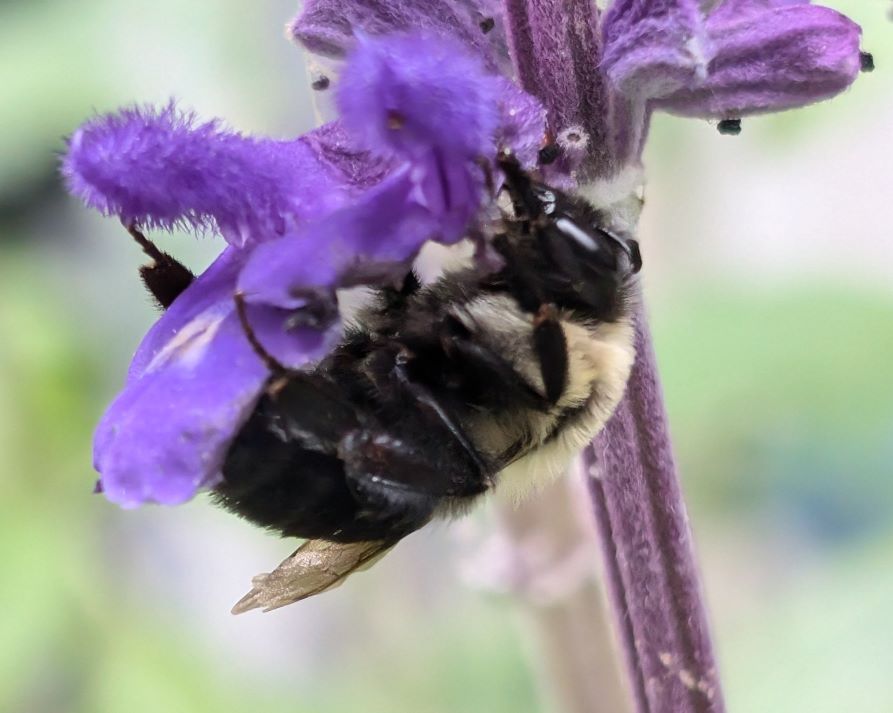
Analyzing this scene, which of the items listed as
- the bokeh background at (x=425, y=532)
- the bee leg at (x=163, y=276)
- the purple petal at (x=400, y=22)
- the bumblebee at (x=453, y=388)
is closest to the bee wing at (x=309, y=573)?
the bumblebee at (x=453, y=388)

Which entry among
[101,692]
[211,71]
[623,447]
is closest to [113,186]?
[623,447]

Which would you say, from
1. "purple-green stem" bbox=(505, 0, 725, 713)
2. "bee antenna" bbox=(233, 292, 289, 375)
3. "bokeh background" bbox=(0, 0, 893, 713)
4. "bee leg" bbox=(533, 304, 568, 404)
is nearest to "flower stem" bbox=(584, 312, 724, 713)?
"purple-green stem" bbox=(505, 0, 725, 713)

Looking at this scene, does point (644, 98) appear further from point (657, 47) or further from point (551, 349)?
point (551, 349)

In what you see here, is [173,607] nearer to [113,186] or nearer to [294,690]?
[294,690]

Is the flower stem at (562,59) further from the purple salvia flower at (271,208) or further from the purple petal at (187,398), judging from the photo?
the purple petal at (187,398)

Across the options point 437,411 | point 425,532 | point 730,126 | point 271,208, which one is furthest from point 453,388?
point 425,532

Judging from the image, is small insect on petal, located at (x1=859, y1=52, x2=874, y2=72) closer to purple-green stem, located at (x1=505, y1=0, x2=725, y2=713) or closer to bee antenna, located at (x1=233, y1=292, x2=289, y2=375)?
purple-green stem, located at (x1=505, y1=0, x2=725, y2=713)
